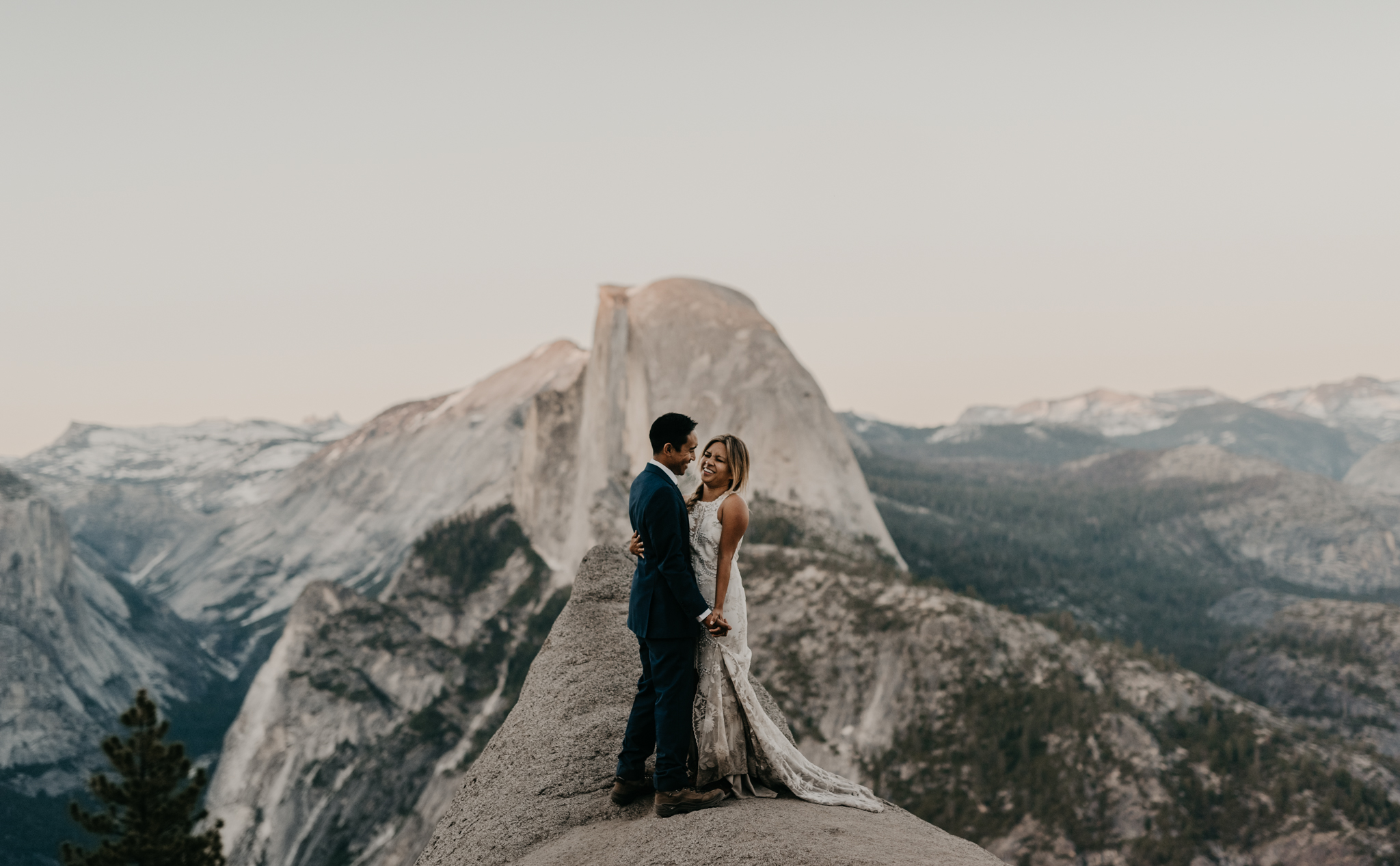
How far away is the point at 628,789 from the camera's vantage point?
820cm

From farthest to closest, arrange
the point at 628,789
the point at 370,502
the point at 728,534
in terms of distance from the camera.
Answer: the point at 370,502 → the point at 628,789 → the point at 728,534

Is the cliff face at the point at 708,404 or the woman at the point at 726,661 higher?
the cliff face at the point at 708,404

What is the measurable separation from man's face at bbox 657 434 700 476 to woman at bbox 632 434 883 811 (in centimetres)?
15

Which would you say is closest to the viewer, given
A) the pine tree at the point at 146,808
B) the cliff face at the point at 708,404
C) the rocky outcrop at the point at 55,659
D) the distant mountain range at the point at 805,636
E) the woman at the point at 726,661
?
the woman at the point at 726,661

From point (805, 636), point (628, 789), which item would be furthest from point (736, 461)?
point (805, 636)

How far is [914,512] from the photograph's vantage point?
123 m

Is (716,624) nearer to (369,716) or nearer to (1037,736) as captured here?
(1037,736)

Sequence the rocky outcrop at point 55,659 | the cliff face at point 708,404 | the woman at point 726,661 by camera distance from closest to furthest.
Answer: the woman at point 726,661 → the cliff face at point 708,404 → the rocky outcrop at point 55,659

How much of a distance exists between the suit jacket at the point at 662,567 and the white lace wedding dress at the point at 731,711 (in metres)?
0.18

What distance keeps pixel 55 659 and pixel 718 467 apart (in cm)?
13842

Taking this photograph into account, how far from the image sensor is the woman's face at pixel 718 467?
745cm

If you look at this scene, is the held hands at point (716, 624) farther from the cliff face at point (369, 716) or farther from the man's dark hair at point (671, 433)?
the cliff face at point (369, 716)

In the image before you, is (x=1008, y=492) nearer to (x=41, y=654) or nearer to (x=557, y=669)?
(x=41, y=654)

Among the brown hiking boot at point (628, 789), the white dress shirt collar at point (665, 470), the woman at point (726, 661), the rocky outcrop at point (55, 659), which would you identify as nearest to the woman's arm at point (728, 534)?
the woman at point (726, 661)
